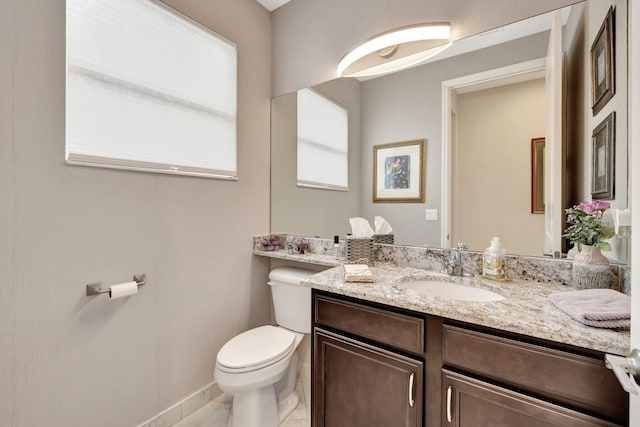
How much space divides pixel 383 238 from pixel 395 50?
1.09 metres

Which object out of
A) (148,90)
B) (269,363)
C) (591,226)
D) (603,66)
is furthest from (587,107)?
(148,90)

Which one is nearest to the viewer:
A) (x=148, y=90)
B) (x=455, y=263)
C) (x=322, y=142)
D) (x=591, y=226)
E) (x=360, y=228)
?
(x=591, y=226)

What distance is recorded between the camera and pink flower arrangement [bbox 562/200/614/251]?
1023mm

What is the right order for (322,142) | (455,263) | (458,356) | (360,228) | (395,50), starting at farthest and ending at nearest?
(322,142) < (360,228) < (395,50) < (455,263) < (458,356)

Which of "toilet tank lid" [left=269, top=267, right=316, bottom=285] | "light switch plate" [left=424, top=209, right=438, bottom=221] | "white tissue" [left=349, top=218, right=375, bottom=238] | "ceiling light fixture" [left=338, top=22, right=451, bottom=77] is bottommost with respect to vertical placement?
"toilet tank lid" [left=269, top=267, right=316, bottom=285]

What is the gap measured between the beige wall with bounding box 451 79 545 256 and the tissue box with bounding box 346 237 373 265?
1.49 ft

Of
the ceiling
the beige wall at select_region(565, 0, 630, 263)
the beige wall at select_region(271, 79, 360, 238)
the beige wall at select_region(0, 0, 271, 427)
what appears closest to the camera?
the beige wall at select_region(565, 0, 630, 263)

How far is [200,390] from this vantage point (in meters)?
1.71

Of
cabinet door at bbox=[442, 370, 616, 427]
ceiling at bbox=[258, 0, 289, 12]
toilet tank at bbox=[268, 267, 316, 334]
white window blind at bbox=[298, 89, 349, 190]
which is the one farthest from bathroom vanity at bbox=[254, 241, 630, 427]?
ceiling at bbox=[258, 0, 289, 12]

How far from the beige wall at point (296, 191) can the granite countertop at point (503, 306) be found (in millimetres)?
613

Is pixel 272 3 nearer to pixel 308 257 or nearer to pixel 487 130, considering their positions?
pixel 487 130

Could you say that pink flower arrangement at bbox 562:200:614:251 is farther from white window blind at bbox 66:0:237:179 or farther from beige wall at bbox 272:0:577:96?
white window blind at bbox 66:0:237:179

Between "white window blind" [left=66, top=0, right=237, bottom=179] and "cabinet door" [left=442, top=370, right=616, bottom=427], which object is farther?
"white window blind" [left=66, top=0, right=237, bottom=179]

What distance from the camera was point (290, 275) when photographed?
5.90 feet
